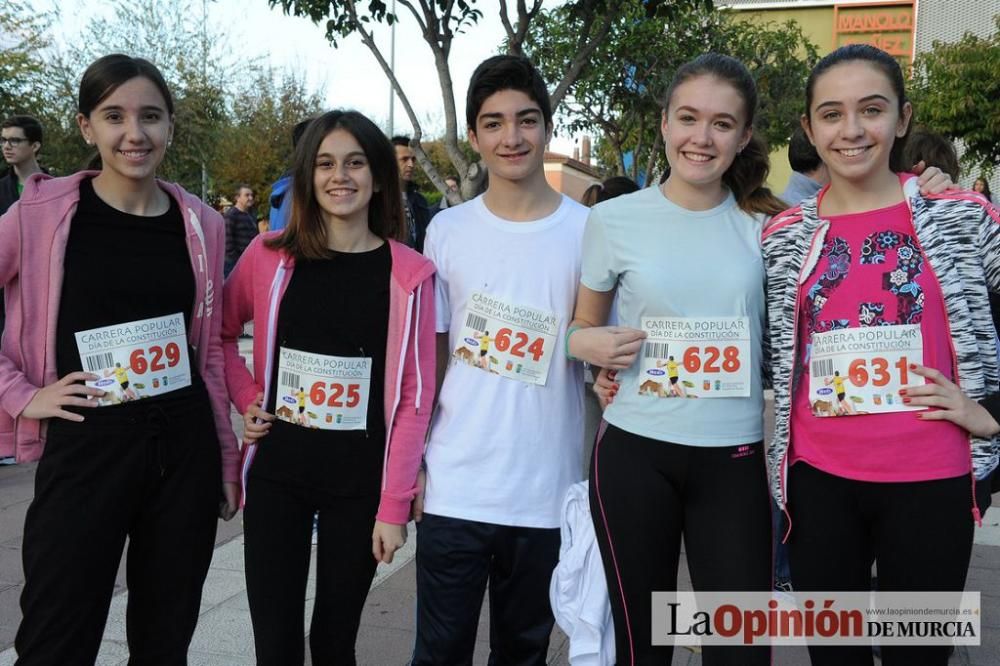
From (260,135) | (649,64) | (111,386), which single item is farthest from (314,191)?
(260,135)

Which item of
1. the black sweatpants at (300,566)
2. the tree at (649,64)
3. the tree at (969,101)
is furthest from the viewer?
→ the tree at (969,101)

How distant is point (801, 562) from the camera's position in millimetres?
2217

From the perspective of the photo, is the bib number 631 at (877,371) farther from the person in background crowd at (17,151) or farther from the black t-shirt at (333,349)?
the person in background crowd at (17,151)

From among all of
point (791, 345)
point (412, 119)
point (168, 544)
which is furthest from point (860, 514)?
point (412, 119)

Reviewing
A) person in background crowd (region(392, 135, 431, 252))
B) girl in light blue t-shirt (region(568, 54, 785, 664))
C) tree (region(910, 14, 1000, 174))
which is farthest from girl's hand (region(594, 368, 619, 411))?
tree (region(910, 14, 1000, 174))

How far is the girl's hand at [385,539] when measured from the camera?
2.42 metres

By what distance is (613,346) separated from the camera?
7.48ft

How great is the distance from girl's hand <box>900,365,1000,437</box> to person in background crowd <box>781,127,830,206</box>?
190 centimetres

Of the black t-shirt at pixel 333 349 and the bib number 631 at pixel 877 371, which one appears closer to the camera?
the bib number 631 at pixel 877 371

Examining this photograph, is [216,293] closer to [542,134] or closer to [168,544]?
[168,544]

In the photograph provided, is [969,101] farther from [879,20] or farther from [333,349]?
[333,349]

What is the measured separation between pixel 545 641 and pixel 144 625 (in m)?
1.09

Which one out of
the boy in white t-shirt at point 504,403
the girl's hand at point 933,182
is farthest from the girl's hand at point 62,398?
the girl's hand at point 933,182

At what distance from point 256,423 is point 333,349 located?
295mm
